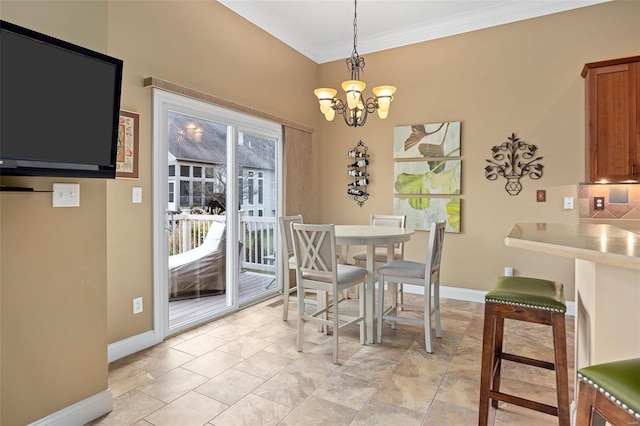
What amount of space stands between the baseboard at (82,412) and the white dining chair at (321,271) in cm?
128

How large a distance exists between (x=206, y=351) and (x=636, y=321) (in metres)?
2.58

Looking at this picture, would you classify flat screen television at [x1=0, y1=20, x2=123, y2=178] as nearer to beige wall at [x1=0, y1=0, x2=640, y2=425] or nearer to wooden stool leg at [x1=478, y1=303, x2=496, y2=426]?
beige wall at [x1=0, y1=0, x2=640, y2=425]

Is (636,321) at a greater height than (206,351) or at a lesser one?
greater

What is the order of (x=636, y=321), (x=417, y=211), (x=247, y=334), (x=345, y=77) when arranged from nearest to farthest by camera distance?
1. (x=636, y=321)
2. (x=247, y=334)
3. (x=417, y=211)
4. (x=345, y=77)

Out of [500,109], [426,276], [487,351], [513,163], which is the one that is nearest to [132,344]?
[426,276]

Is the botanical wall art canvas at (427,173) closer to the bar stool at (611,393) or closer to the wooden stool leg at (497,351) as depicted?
the wooden stool leg at (497,351)

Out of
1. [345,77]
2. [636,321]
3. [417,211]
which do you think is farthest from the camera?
[345,77]

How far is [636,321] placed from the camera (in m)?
1.29

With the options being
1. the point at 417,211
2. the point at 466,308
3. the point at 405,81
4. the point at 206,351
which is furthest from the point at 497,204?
the point at 206,351

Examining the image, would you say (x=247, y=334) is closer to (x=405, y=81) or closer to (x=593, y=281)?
(x=593, y=281)

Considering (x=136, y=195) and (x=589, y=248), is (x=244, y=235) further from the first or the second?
(x=589, y=248)

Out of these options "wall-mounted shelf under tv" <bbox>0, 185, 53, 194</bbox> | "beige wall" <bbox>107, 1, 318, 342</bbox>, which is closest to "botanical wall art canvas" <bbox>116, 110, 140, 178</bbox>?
"beige wall" <bbox>107, 1, 318, 342</bbox>

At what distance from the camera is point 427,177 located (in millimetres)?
4316

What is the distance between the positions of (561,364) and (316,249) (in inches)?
62.3
